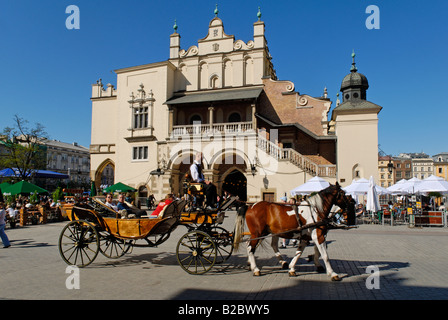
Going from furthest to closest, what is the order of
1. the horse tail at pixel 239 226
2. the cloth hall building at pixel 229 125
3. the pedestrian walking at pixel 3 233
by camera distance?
1. the cloth hall building at pixel 229 125
2. the pedestrian walking at pixel 3 233
3. the horse tail at pixel 239 226

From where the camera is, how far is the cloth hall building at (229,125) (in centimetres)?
2444

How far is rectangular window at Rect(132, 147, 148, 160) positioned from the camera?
1177 inches

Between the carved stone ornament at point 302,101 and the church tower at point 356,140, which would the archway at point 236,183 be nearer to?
the carved stone ornament at point 302,101

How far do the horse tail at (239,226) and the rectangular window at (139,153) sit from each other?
23.5m

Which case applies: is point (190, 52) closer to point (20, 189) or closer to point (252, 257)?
point (20, 189)

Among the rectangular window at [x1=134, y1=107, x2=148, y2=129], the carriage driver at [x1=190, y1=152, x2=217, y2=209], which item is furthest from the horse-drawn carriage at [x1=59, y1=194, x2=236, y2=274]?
the rectangular window at [x1=134, y1=107, x2=148, y2=129]

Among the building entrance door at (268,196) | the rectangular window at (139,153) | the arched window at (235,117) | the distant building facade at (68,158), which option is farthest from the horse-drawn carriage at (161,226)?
the distant building facade at (68,158)

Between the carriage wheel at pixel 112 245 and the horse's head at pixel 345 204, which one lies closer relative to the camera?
the horse's head at pixel 345 204

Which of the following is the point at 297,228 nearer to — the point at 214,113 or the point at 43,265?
the point at 43,265

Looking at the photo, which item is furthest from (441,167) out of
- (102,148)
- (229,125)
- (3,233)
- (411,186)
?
(3,233)

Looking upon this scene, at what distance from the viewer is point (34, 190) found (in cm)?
2019

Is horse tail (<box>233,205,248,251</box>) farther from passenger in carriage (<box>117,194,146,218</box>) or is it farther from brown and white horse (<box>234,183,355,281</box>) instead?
passenger in carriage (<box>117,194,146,218</box>)

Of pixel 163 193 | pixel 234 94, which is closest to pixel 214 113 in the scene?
pixel 234 94
